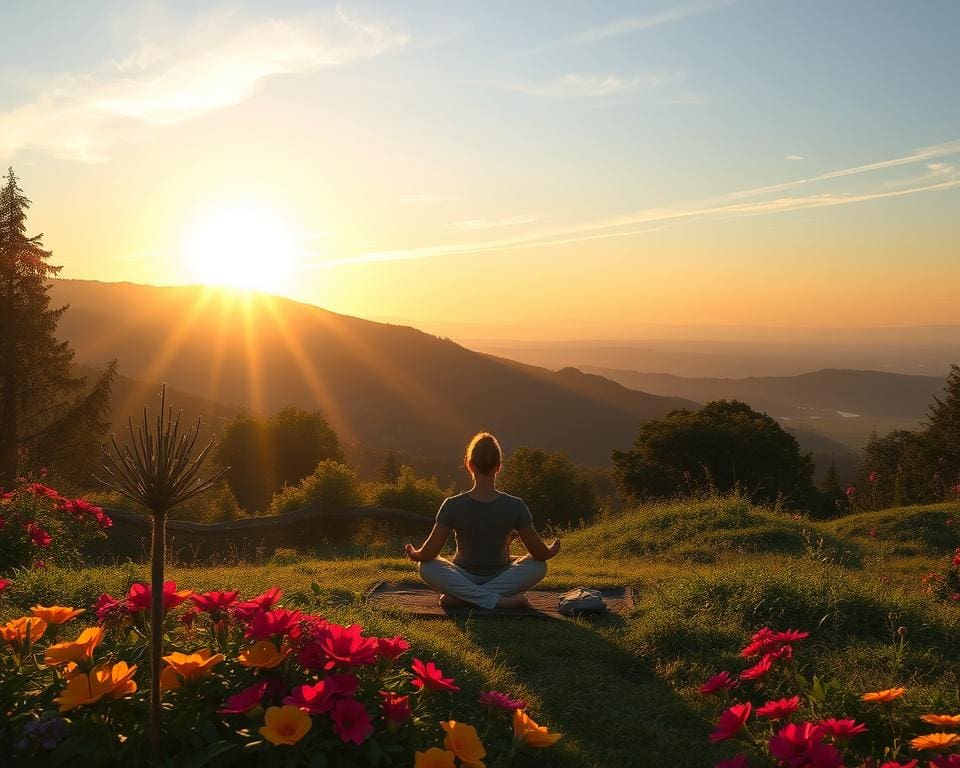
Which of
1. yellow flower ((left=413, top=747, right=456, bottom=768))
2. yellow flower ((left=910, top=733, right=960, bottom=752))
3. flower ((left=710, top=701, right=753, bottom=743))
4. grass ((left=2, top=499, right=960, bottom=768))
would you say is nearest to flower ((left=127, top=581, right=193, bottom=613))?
yellow flower ((left=413, top=747, right=456, bottom=768))

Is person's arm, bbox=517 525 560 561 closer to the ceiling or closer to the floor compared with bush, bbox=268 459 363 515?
closer to the ceiling

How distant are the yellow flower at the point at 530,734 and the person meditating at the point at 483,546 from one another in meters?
3.51

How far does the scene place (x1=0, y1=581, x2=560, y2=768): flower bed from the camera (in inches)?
110

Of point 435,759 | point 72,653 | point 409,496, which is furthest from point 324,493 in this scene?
point 435,759

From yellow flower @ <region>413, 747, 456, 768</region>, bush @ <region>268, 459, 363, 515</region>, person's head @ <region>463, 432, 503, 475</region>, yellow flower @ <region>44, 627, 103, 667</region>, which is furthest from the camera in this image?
bush @ <region>268, 459, 363, 515</region>

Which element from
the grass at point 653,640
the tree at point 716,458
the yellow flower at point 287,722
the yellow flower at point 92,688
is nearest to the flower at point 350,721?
the yellow flower at point 287,722

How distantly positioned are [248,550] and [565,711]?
14.0 meters

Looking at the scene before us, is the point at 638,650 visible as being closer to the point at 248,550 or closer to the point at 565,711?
the point at 565,711

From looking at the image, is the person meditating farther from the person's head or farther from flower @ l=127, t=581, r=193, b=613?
flower @ l=127, t=581, r=193, b=613

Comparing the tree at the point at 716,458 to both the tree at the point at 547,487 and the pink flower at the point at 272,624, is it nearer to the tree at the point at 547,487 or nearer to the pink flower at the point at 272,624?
the tree at the point at 547,487

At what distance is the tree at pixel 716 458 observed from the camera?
2823 centimetres

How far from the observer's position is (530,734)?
121 inches

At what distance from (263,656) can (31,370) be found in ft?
72.3

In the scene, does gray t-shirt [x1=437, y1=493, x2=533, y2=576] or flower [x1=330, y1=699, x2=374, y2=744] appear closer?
flower [x1=330, y1=699, x2=374, y2=744]
